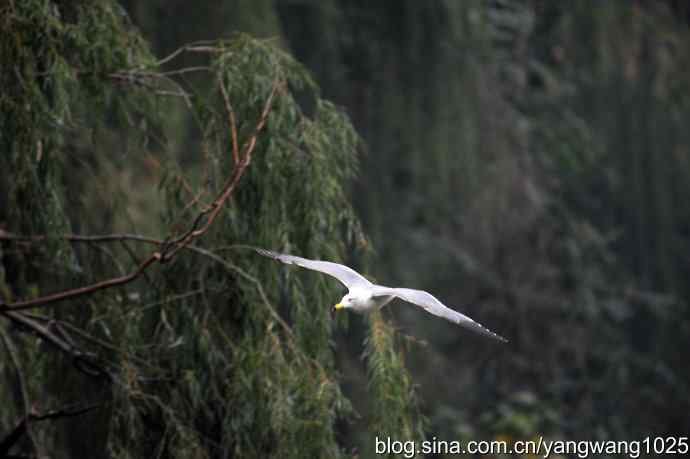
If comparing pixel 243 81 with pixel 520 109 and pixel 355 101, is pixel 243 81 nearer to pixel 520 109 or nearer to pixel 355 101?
pixel 355 101

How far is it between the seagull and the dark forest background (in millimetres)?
344

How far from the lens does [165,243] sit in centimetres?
429

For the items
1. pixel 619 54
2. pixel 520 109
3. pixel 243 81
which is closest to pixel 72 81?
pixel 243 81

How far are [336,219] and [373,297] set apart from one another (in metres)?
0.85

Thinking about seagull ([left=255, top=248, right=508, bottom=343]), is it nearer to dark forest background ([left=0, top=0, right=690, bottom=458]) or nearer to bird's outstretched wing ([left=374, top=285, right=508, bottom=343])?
bird's outstretched wing ([left=374, top=285, right=508, bottom=343])

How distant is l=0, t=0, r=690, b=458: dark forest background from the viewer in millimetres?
4543

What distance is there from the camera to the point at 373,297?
3.89 meters

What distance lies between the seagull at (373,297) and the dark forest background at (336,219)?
344 mm

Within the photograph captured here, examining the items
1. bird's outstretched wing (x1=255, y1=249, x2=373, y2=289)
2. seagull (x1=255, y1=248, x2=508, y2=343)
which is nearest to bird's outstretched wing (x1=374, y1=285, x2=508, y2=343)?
seagull (x1=255, y1=248, x2=508, y2=343)

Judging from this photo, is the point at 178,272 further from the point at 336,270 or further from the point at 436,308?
the point at 436,308

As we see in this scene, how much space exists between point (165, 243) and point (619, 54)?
727cm

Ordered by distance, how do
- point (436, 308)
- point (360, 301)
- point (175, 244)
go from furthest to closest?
point (175, 244)
point (360, 301)
point (436, 308)

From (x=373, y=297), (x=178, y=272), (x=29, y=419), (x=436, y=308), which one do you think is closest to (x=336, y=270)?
(x=373, y=297)

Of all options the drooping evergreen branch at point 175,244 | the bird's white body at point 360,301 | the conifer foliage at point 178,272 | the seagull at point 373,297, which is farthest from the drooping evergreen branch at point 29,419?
the bird's white body at point 360,301
